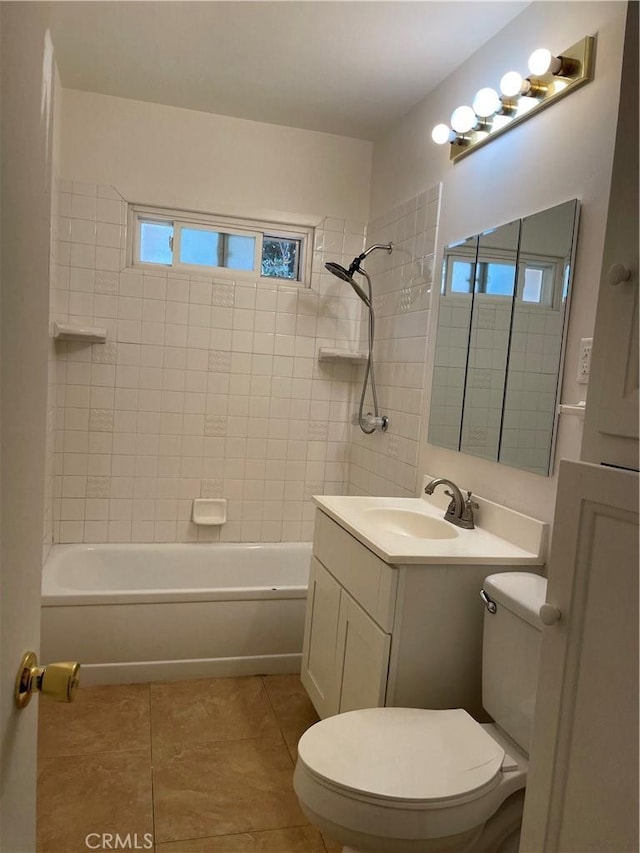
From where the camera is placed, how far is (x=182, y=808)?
190 centimetres

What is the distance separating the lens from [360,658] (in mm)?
1923

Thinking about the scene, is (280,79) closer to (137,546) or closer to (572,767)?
(137,546)

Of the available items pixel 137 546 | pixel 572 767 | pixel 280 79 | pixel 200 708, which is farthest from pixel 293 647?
pixel 280 79

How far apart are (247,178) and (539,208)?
177 cm

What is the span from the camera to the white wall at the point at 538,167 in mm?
1718

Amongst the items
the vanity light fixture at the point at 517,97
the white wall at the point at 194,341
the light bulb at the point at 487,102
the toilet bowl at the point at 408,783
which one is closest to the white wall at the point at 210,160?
the white wall at the point at 194,341

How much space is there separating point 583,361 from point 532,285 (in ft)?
1.21

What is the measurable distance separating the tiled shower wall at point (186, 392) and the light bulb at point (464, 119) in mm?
1151

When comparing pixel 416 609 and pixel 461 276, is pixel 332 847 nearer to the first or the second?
pixel 416 609

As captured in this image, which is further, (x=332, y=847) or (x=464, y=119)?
(x=464, y=119)

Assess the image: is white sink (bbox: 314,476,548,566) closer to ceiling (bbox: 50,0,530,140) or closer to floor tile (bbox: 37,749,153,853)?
floor tile (bbox: 37,749,153,853)

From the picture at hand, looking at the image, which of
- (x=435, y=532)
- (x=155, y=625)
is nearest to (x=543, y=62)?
(x=435, y=532)

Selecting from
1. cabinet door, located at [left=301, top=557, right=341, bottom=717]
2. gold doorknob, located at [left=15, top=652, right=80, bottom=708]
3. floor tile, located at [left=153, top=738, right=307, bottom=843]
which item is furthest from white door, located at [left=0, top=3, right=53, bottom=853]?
cabinet door, located at [left=301, top=557, right=341, bottom=717]

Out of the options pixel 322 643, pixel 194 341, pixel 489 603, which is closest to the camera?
pixel 489 603
